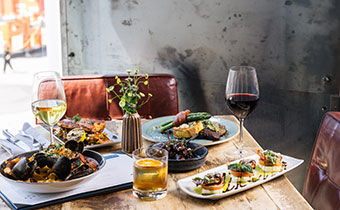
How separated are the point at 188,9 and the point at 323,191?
148 cm

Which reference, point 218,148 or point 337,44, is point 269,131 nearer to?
point 337,44

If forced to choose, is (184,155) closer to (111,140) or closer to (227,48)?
(111,140)

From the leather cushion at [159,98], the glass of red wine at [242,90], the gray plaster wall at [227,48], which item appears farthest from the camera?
the leather cushion at [159,98]

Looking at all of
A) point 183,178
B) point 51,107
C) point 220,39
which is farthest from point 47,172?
point 220,39

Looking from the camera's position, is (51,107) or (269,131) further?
(269,131)

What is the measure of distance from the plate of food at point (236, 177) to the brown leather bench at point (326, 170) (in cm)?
25

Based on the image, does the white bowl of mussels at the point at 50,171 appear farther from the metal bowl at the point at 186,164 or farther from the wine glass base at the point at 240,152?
the wine glass base at the point at 240,152

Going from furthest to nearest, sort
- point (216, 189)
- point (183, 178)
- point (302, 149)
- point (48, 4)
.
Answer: point (48, 4) → point (302, 149) → point (183, 178) → point (216, 189)

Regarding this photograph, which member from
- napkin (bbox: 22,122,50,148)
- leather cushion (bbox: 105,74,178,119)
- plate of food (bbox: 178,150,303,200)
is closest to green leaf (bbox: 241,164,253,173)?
plate of food (bbox: 178,150,303,200)

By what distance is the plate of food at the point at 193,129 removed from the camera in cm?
168

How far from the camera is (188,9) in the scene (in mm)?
2750

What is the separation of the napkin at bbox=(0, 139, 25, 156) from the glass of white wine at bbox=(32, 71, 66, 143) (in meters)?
0.16

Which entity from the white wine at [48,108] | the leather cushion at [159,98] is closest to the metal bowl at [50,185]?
the white wine at [48,108]

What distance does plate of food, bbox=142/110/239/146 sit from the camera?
5.51ft
